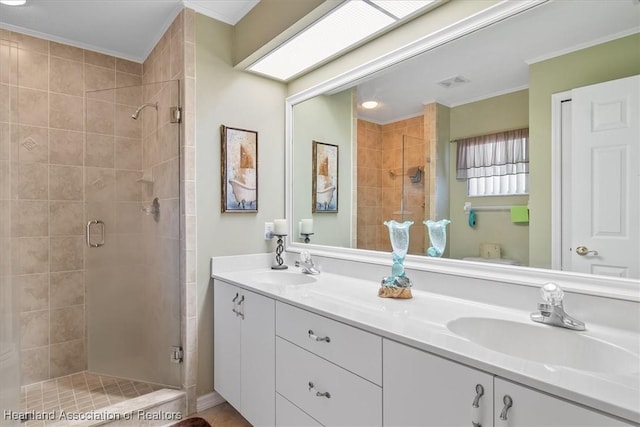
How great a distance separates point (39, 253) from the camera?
2404 millimetres

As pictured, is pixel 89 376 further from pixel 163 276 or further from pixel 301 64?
pixel 301 64

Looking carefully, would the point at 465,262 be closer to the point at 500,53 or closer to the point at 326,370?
the point at 326,370

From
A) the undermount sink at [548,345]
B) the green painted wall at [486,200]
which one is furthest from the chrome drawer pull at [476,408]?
the green painted wall at [486,200]

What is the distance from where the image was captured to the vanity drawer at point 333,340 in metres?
1.11

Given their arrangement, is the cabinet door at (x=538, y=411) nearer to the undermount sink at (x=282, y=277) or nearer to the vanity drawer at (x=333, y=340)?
the vanity drawer at (x=333, y=340)

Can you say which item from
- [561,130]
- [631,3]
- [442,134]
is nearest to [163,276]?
[442,134]

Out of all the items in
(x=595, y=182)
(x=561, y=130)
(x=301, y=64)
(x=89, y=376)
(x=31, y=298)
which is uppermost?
(x=301, y=64)

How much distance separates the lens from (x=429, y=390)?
3.11ft

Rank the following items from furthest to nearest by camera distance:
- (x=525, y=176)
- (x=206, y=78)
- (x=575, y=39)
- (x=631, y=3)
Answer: (x=206, y=78), (x=525, y=176), (x=575, y=39), (x=631, y=3)

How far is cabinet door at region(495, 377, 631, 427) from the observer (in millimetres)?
682

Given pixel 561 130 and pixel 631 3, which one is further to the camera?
pixel 561 130

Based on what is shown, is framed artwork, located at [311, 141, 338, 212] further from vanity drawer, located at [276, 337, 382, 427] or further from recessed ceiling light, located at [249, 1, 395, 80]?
vanity drawer, located at [276, 337, 382, 427]

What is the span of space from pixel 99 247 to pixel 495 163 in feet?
8.14

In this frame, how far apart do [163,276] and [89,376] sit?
1.08m
